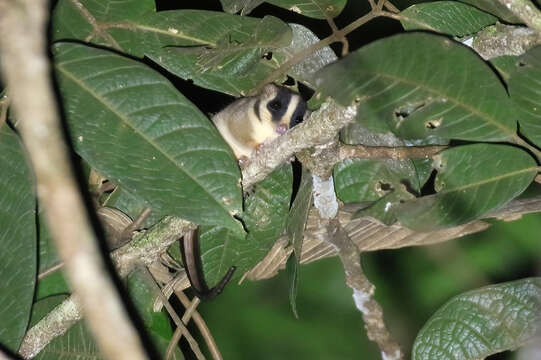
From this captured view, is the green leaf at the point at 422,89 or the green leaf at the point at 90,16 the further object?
the green leaf at the point at 90,16

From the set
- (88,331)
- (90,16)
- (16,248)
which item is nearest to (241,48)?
(90,16)

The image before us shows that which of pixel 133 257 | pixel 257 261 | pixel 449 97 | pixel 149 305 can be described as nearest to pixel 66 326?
pixel 133 257

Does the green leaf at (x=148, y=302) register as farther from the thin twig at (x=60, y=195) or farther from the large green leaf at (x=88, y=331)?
the thin twig at (x=60, y=195)

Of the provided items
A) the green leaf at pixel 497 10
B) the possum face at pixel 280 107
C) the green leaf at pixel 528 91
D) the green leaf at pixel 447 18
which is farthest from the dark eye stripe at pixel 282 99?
the green leaf at pixel 528 91

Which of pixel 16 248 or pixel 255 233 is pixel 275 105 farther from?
pixel 16 248

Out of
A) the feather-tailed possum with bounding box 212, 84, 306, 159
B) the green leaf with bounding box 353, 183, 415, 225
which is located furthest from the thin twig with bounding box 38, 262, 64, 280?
the green leaf with bounding box 353, 183, 415, 225

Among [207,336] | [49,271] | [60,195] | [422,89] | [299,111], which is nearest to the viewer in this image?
[60,195]
